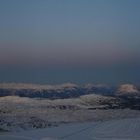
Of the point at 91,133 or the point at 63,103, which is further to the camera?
the point at 63,103

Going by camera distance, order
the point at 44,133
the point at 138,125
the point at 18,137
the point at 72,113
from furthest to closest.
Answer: the point at 72,113 → the point at 138,125 → the point at 44,133 → the point at 18,137

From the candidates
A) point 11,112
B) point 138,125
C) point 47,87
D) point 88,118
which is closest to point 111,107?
point 88,118

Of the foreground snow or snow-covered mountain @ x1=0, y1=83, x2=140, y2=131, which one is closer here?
the foreground snow

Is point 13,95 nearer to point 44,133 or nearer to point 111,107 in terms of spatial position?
point 111,107

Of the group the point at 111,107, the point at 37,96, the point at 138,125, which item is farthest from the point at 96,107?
the point at 138,125

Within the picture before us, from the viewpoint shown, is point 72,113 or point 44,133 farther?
point 72,113

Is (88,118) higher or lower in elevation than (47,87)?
lower

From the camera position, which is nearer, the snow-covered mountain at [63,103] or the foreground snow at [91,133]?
the foreground snow at [91,133]

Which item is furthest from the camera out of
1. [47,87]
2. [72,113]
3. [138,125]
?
[47,87]

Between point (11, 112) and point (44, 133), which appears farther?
point (11, 112)

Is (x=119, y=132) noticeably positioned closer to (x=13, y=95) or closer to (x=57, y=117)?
(x=57, y=117)
